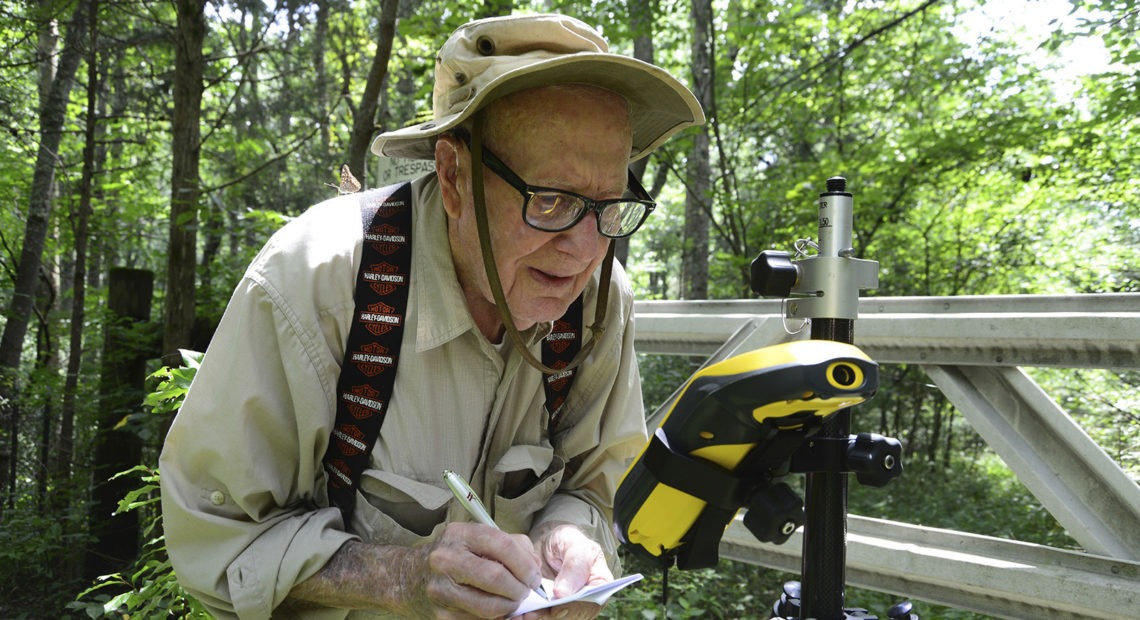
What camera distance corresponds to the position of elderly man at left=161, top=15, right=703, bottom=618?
148 cm

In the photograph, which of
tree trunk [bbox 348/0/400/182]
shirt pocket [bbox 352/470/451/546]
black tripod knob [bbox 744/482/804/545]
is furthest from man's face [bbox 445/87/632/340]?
tree trunk [bbox 348/0/400/182]

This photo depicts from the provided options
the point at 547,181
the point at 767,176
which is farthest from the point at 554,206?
the point at 767,176

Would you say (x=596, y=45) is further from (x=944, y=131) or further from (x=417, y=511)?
(x=944, y=131)

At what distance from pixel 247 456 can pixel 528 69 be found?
0.90m

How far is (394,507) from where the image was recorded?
1.65m

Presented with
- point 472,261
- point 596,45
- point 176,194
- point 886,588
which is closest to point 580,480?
point 472,261

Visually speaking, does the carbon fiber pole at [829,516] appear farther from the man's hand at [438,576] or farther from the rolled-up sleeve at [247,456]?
the rolled-up sleeve at [247,456]

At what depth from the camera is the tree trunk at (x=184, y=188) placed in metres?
3.75

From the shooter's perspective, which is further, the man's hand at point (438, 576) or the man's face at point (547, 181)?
the man's face at point (547, 181)

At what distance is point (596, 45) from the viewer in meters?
1.70

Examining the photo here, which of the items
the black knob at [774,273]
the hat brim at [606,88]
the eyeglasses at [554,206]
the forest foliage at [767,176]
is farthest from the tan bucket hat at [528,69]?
the forest foliage at [767,176]

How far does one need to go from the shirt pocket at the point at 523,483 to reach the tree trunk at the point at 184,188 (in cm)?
266

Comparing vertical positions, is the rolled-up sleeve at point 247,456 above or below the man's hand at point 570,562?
above

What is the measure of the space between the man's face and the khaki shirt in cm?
11
